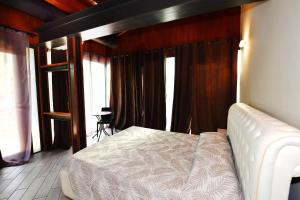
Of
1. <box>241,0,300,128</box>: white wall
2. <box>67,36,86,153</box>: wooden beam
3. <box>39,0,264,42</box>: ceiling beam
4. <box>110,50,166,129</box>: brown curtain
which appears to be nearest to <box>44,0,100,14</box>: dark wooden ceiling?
<box>39,0,264,42</box>: ceiling beam

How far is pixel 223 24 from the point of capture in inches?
134

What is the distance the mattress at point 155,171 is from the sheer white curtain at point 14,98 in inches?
71.0

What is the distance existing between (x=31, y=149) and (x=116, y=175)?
8.52 ft

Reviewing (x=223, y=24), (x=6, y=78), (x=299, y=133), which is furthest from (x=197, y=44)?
(x=6, y=78)

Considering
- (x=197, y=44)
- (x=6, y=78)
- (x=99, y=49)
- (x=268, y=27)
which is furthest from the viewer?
(x=99, y=49)

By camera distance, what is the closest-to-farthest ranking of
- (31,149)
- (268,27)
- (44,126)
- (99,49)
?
(268,27)
(31,149)
(44,126)
(99,49)

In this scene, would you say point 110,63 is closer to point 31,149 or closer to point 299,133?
point 31,149

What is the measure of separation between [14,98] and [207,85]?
150 inches

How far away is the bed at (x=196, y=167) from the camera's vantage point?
0.76 meters

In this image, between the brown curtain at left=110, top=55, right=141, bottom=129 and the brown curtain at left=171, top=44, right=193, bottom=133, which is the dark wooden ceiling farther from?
the brown curtain at left=171, top=44, right=193, bottom=133

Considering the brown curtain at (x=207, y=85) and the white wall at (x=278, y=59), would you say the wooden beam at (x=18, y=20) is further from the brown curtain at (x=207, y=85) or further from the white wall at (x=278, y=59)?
the white wall at (x=278, y=59)

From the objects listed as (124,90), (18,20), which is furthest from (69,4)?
(124,90)

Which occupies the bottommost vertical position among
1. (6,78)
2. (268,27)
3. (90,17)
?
(6,78)

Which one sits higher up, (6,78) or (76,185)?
(6,78)
